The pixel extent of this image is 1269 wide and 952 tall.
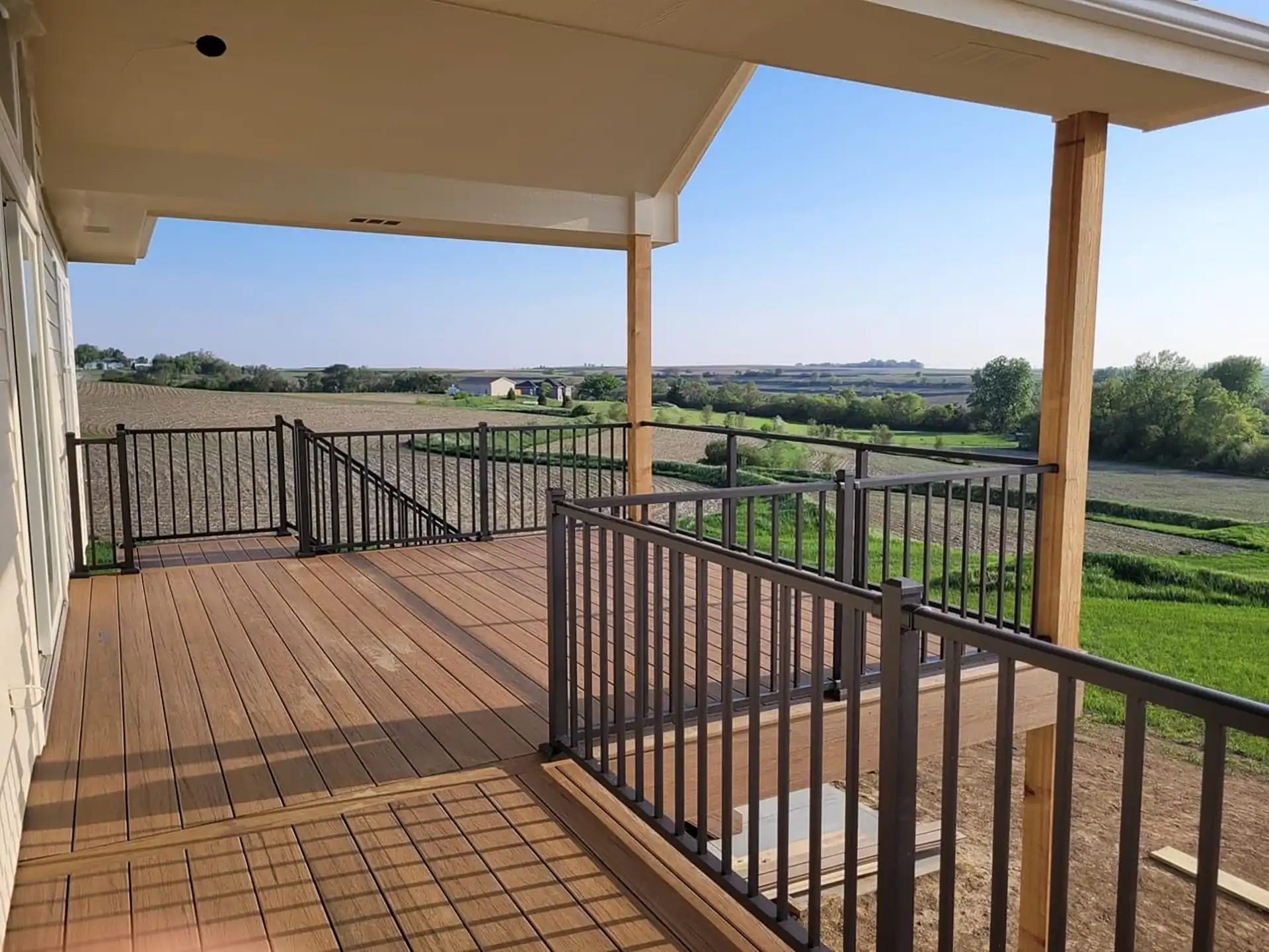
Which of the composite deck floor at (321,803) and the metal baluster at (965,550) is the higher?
the metal baluster at (965,550)

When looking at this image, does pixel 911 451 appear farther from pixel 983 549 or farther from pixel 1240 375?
pixel 1240 375

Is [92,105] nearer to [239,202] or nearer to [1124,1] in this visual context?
[239,202]

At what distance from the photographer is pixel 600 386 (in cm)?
1420

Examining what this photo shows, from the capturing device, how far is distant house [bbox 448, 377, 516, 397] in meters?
12.2

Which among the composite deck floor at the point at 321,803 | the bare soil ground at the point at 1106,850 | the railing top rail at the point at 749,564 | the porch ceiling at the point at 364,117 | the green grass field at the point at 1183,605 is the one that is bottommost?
the bare soil ground at the point at 1106,850

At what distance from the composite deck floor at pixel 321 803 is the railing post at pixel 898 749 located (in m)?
0.60

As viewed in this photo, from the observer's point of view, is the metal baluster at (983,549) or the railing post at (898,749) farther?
the metal baluster at (983,549)

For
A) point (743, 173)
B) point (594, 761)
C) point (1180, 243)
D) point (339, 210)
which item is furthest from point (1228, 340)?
point (594, 761)

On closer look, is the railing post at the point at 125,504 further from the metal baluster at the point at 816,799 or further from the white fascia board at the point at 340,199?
the metal baluster at the point at 816,799

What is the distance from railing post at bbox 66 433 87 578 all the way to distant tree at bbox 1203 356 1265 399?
53.6 feet

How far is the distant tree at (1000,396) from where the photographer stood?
49.5ft

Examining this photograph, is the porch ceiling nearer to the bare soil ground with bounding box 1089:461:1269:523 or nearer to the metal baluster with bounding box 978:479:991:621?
the metal baluster with bounding box 978:479:991:621

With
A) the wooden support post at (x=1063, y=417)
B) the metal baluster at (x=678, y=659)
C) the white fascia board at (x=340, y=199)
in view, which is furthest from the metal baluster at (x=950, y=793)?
the white fascia board at (x=340, y=199)

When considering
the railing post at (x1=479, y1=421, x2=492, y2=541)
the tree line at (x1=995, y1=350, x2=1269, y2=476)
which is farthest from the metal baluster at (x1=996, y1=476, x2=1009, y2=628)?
the tree line at (x1=995, y1=350, x2=1269, y2=476)
